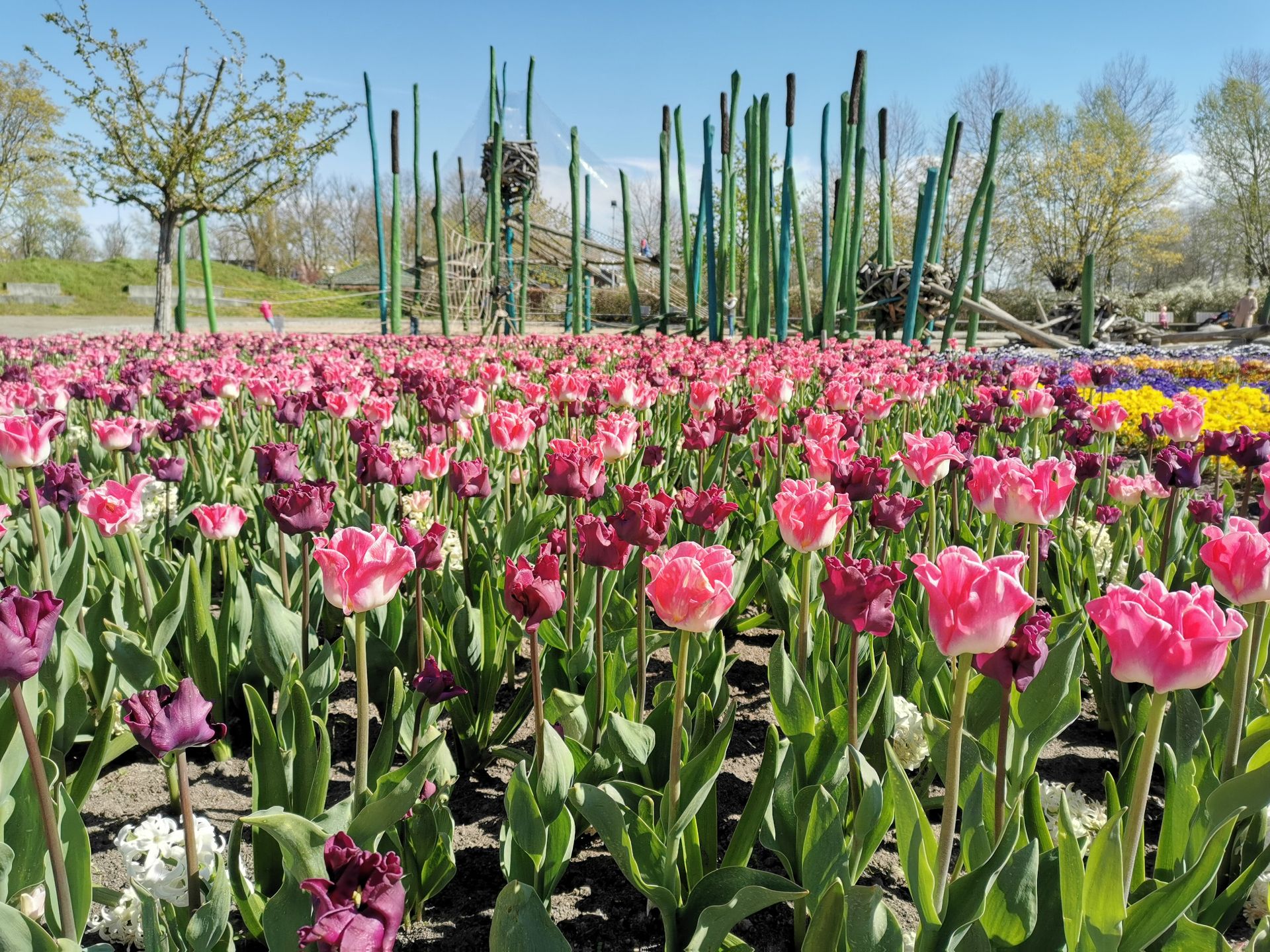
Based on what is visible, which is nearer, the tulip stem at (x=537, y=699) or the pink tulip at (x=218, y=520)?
the tulip stem at (x=537, y=699)

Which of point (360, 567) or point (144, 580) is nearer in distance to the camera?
point (360, 567)

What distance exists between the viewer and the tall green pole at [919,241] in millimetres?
11461

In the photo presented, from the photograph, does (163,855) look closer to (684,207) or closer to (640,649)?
(640,649)

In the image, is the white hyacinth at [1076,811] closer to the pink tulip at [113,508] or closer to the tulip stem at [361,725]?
the tulip stem at [361,725]

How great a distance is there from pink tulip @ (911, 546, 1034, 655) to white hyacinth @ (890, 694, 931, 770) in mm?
816

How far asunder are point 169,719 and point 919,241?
12.3m

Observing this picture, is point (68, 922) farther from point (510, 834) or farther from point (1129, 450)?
point (1129, 450)

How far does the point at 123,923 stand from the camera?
1.38 metres

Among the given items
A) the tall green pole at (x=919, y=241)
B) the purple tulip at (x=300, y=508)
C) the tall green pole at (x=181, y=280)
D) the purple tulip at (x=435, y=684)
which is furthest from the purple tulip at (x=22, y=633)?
the tall green pole at (x=181, y=280)

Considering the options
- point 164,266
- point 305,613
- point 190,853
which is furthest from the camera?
point 164,266

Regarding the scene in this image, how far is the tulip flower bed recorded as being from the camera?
1.14 meters

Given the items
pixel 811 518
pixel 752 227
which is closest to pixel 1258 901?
pixel 811 518

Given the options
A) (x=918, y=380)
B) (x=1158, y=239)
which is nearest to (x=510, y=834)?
(x=918, y=380)

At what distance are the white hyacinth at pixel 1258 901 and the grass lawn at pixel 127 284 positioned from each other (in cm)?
3418
